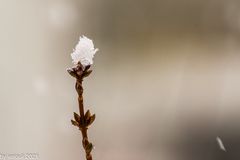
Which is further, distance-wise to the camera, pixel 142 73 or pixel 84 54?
pixel 142 73

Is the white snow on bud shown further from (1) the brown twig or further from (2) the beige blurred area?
(2) the beige blurred area

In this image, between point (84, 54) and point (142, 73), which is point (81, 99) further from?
Result: point (142, 73)

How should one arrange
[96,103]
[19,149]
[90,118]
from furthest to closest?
[96,103]
[19,149]
[90,118]

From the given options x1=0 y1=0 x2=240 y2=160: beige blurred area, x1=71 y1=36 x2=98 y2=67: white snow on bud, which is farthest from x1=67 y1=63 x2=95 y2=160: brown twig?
x1=0 y1=0 x2=240 y2=160: beige blurred area

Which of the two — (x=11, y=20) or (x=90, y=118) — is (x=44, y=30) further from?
(x=90, y=118)

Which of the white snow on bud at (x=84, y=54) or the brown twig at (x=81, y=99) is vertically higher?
the white snow on bud at (x=84, y=54)

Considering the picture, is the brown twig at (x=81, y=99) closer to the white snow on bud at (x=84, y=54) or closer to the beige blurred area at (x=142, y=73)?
the white snow on bud at (x=84, y=54)

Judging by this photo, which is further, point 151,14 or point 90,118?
point 151,14

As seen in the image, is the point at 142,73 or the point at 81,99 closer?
the point at 81,99

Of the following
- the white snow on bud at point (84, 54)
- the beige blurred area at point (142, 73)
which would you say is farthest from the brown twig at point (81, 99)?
the beige blurred area at point (142, 73)

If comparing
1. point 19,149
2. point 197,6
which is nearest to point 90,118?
point 19,149

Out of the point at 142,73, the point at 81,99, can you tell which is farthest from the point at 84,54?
the point at 142,73
